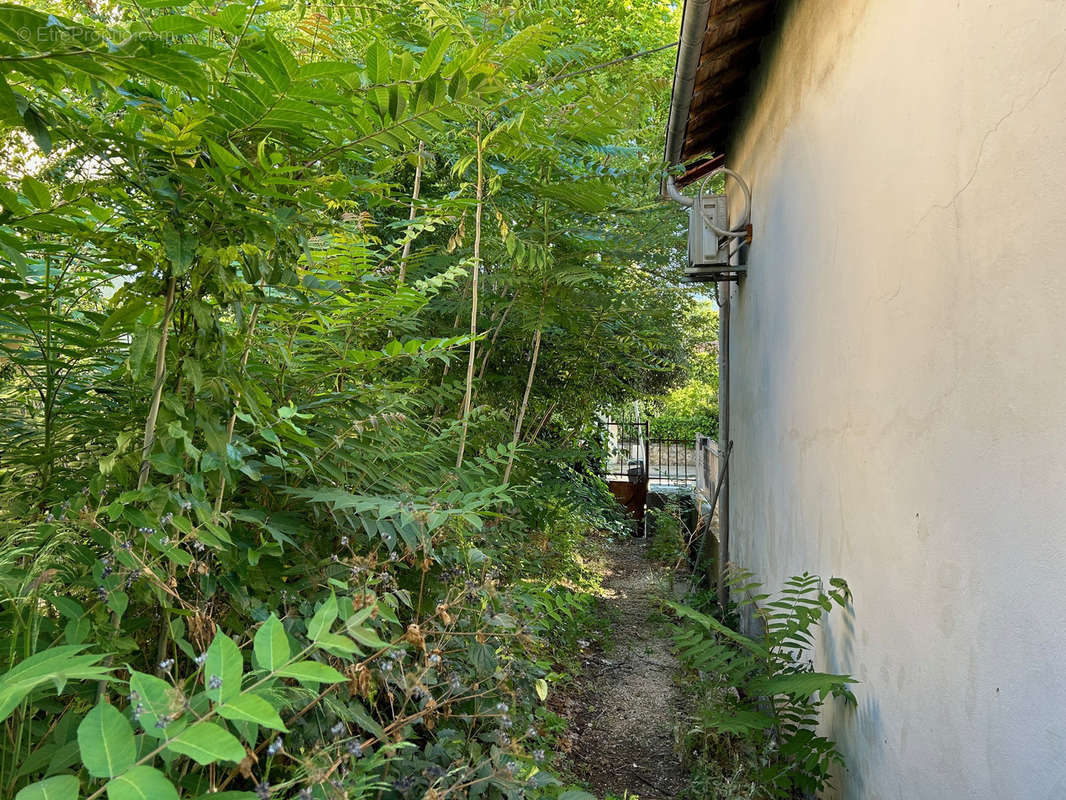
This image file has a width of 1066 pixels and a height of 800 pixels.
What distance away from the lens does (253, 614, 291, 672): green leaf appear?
963 mm

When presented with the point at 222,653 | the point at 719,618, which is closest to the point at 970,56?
the point at 222,653

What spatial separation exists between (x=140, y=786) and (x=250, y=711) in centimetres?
13

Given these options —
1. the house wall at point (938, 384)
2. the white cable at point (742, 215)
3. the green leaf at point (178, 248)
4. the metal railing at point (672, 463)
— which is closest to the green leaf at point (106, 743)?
the green leaf at point (178, 248)

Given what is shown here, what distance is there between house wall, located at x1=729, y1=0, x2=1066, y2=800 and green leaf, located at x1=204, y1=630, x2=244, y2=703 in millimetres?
1517

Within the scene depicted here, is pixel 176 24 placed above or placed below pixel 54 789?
above

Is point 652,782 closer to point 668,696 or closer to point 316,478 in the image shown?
point 668,696

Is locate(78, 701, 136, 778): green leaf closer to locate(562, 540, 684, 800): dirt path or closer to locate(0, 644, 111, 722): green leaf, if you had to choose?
locate(0, 644, 111, 722): green leaf

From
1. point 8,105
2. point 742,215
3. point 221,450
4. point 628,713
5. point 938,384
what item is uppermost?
point 742,215

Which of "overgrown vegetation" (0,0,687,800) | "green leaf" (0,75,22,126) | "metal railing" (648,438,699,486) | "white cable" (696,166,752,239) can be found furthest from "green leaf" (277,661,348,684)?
"metal railing" (648,438,699,486)

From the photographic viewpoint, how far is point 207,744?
2.74 feet

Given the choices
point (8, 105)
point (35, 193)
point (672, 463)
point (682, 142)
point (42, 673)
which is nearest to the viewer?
point (42, 673)

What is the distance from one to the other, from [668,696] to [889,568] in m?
2.58

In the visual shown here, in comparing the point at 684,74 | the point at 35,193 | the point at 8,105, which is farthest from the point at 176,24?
the point at 684,74

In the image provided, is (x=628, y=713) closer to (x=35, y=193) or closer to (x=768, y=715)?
(x=768, y=715)
